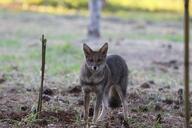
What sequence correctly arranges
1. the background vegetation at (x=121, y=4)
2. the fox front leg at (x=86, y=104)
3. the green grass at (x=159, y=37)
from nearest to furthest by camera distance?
the fox front leg at (x=86, y=104) → the green grass at (x=159, y=37) → the background vegetation at (x=121, y=4)

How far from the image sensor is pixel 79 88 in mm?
10844

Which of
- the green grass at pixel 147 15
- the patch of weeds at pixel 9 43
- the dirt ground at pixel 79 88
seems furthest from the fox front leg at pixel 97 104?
the green grass at pixel 147 15

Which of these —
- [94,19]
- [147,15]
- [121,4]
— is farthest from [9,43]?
[121,4]

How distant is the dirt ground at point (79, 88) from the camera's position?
800 cm

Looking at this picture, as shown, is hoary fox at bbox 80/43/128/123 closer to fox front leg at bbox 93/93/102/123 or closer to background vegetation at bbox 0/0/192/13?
fox front leg at bbox 93/93/102/123

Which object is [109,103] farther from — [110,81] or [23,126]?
[23,126]

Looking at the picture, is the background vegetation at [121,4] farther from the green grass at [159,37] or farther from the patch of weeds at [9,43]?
the patch of weeds at [9,43]

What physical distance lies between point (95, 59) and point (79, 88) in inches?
115

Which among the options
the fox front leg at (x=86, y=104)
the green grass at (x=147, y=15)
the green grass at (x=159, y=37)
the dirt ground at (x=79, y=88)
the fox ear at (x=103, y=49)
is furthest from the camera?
the green grass at (x=147, y=15)

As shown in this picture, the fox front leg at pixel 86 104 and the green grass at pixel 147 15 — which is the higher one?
the green grass at pixel 147 15

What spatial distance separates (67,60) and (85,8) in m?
21.2

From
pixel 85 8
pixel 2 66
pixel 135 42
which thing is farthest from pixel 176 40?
pixel 85 8

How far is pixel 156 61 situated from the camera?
17.2 m

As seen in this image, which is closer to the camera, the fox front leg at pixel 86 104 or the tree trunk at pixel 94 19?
the fox front leg at pixel 86 104
